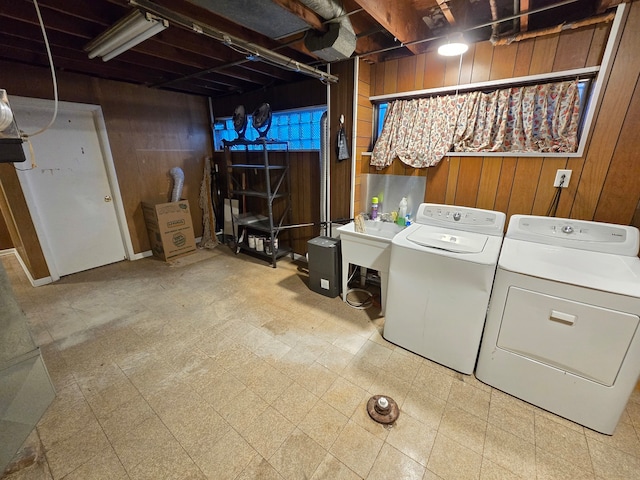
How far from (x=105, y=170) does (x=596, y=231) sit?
4945 mm

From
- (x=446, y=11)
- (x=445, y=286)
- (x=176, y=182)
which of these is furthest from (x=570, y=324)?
(x=176, y=182)

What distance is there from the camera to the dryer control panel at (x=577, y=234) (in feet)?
5.24

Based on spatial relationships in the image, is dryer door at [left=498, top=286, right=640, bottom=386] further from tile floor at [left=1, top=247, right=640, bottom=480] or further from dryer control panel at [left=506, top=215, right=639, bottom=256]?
dryer control panel at [left=506, top=215, right=639, bottom=256]

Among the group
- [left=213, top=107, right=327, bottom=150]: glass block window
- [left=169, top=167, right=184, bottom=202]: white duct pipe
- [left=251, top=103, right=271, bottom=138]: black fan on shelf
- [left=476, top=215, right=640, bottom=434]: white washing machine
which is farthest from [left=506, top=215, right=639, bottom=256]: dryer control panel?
[left=169, top=167, right=184, bottom=202]: white duct pipe

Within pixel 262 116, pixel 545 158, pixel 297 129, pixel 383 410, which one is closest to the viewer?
pixel 383 410

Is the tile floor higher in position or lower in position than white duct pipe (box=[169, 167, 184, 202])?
lower

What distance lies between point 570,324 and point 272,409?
169 centimetres

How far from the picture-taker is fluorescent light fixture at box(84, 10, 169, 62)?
163 centimetres

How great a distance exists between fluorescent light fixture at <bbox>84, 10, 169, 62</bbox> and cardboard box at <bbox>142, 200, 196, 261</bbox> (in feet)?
5.99

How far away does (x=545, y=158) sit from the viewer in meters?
1.93

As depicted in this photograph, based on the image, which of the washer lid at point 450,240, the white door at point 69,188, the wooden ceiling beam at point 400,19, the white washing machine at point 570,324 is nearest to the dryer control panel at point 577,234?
the white washing machine at point 570,324

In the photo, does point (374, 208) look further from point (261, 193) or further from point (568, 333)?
point (568, 333)

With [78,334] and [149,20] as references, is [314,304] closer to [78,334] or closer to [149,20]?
[78,334]

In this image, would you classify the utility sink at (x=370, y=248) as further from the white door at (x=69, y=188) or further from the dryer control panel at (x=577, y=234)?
the white door at (x=69, y=188)
